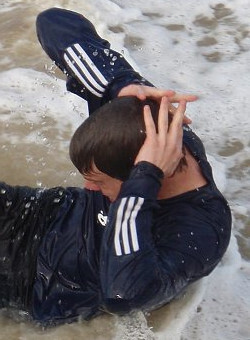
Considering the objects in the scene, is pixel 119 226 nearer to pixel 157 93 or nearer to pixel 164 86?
pixel 157 93

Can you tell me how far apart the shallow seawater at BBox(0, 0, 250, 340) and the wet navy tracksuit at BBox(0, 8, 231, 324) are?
0.24 meters

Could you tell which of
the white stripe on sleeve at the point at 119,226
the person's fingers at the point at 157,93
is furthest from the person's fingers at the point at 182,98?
the white stripe on sleeve at the point at 119,226

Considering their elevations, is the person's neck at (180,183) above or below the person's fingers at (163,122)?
below

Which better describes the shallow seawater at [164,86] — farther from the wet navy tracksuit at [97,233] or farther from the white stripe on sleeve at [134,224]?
the white stripe on sleeve at [134,224]

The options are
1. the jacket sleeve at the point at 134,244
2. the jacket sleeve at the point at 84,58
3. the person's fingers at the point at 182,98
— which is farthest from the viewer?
the jacket sleeve at the point at 84,58

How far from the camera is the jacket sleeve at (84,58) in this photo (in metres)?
2.73

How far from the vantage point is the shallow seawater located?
2.82m

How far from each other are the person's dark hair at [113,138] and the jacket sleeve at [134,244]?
0.08 metres

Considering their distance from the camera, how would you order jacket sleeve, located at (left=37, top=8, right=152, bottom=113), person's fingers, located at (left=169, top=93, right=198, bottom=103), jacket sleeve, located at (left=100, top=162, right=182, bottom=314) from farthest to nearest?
jacket sleeve, located at (left=37, top=8, right=152, bottom=113), person's fingers, located at (left=169, top=93, right=198, bottom=103), jacket sleeve, located at (left=100, top=162, right=182, bottom=314)

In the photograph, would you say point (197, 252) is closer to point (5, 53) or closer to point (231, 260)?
point (231, 260)

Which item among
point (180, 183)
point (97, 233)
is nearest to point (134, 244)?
point (180, 183)

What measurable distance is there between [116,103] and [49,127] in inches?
72.6

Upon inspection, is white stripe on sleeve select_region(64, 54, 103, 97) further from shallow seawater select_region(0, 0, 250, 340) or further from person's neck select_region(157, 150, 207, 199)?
shallow seawater select_region(0, 0, 250, 340)

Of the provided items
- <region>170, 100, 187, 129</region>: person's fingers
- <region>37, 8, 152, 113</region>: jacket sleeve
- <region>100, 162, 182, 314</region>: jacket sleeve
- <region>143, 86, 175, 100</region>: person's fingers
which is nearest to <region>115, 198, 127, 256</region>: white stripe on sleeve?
<region>100, 162, 182, 314</region>: jacket sleeve
